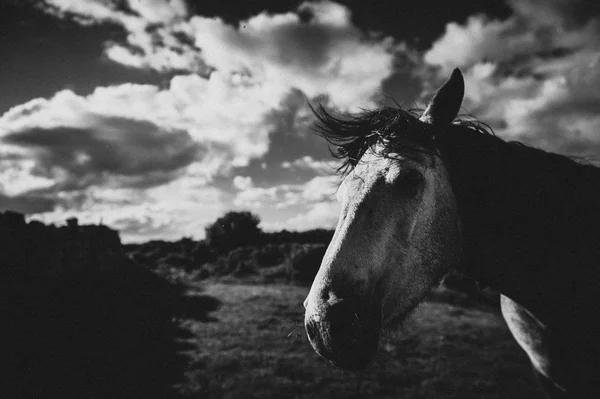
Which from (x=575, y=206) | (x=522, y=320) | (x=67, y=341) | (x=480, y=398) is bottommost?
(x=480, y=398)

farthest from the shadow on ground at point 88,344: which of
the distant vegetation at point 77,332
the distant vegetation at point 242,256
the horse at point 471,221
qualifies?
the distant vegetation at point 242,256

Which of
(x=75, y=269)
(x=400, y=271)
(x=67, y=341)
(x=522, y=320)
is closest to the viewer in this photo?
(x=400, y=271)

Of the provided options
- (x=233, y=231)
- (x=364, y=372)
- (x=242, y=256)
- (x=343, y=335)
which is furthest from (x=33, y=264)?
(x=233, y=231)

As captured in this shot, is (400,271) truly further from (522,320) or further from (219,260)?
(219,260)

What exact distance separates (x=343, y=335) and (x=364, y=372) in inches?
197

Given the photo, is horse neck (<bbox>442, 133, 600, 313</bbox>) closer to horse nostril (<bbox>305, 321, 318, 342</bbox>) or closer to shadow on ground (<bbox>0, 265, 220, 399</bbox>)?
horse nostril (<bbox>305, 321, 318, 342</bbox>)

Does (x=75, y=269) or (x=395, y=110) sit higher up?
(x=395, y=110)

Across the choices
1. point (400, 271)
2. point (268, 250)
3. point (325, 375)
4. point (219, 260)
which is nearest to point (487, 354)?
point (325, 375)

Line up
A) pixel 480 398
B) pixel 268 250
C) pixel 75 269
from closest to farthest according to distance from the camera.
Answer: pixel 75 269 → pixel 480 398 → pixel 268 250

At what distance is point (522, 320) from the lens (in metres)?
2.42

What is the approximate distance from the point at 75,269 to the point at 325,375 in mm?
4426

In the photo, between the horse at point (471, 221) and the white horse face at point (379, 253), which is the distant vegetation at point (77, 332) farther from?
the horse at point (471, 221)

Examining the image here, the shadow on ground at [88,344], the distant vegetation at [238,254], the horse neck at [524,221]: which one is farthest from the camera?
the distant vegetation at [238,254]

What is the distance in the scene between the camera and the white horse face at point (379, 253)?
1.35m
